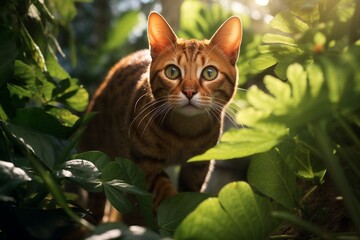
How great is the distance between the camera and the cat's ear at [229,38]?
1908mm

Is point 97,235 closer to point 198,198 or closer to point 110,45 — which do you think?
point 198,198

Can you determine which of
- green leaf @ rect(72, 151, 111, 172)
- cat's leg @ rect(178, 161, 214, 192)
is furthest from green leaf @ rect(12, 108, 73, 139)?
cat's leg @ rect(178, 161, 214, 192)

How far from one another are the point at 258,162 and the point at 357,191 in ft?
0.90

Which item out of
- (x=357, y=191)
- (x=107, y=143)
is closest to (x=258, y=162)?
(x=357, y=191)

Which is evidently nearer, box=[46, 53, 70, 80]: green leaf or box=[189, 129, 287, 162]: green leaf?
box=[189, 129, 287, 162]: green leaf

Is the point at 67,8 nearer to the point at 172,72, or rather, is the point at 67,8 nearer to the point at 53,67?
the point at 53,67

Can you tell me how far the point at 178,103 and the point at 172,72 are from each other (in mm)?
182

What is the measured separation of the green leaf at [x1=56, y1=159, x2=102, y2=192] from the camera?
1.04 meters

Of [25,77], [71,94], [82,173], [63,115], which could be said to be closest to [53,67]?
[71,94]

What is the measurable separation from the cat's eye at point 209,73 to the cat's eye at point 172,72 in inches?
4.0

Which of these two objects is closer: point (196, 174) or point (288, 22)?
point (288, 22)

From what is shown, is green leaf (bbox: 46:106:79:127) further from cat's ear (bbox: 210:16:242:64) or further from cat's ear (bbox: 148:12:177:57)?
cat's ear (bbox: 210:16:242:64)

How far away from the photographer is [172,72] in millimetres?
1911

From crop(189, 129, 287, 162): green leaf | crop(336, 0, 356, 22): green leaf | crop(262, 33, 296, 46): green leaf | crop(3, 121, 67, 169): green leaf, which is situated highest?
crop(336, 0, 356, 22): green leaf
